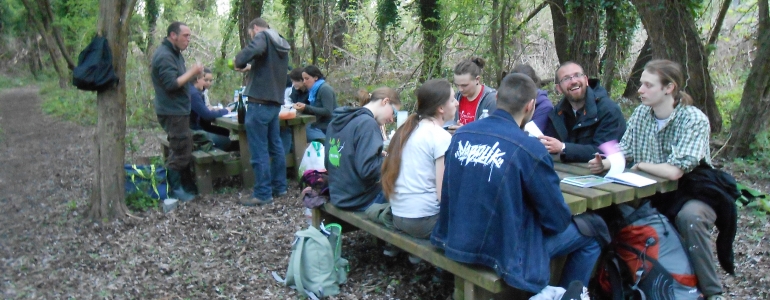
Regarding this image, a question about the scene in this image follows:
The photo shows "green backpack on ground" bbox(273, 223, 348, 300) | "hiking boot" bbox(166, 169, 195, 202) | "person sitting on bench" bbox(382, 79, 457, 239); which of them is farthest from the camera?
"hiking boot" bbox(166, 169, 195, 202)

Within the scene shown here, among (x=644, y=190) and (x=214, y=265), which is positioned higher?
(x=644, y=190)

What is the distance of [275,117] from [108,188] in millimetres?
1529

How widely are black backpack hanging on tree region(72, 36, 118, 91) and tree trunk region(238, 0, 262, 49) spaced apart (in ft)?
18.7

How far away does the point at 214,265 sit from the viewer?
404 cm

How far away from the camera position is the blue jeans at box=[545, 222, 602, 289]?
9.18 feet

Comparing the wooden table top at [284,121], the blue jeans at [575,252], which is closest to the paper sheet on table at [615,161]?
the blue jeans at [575,252]

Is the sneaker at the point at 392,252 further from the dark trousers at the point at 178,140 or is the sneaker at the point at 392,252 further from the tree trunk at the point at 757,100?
the tree trunk at the point at 757,100

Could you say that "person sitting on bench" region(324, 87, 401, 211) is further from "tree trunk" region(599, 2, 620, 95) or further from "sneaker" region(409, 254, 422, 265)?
"tree trunk" region(599, 2, 620, 95)

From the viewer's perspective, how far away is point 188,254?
4266 mm

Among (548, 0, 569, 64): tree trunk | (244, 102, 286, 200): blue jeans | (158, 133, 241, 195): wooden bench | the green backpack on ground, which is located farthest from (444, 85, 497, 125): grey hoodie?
(548, 0, 569, 64): tree trunk

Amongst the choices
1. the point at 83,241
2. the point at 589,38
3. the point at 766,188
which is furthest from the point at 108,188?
the point at 589,38

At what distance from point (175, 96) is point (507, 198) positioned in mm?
3760

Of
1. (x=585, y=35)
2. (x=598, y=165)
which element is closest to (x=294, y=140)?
(x=598, y=165)

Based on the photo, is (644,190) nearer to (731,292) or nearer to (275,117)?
(731,292)
